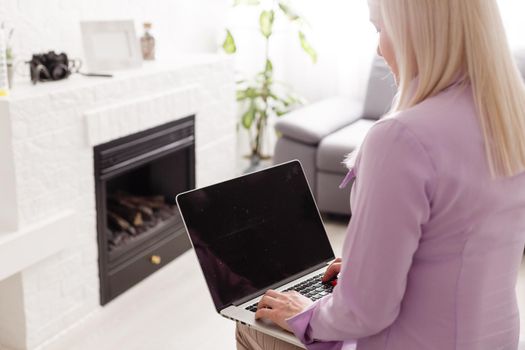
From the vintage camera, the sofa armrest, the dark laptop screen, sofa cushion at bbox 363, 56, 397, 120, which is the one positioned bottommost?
the sofa armrest

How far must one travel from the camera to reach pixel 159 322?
8.64 ft

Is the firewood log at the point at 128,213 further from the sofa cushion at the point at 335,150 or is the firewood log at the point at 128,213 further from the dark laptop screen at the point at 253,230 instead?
the dark laptop screen at the point at 253,230

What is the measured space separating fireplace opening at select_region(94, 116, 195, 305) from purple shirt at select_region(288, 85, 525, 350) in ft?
5.63

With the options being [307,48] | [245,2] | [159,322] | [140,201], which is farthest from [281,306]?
[307,48]

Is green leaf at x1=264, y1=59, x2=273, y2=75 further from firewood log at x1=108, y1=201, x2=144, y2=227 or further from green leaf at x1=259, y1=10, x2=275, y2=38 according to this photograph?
firewood log at x1=108, y1=201, x2=144, y2=227

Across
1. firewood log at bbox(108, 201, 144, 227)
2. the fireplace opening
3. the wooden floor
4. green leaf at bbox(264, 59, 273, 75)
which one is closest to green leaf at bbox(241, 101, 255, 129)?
green leaf at bbox(264, 59, 273, 75)

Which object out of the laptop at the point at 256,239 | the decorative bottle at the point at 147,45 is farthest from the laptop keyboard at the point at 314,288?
the decorative bottle at the point at 147,45

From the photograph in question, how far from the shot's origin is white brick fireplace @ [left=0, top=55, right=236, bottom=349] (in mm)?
2209

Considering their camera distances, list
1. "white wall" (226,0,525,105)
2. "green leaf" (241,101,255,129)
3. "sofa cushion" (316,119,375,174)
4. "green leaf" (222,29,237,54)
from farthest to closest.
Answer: "white wall" (226,0,525,105), "green leaf" (241,101,255,129), "green leaf" (222,29,237,54), "sofa cushion" (316,119,375,174)

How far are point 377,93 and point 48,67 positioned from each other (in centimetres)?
210

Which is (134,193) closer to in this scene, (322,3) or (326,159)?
(326,159)

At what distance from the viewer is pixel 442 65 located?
39.1 inches

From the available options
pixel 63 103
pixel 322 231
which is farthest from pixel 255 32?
pixel 322 231

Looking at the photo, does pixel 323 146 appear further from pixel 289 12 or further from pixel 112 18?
pixel 112 18
